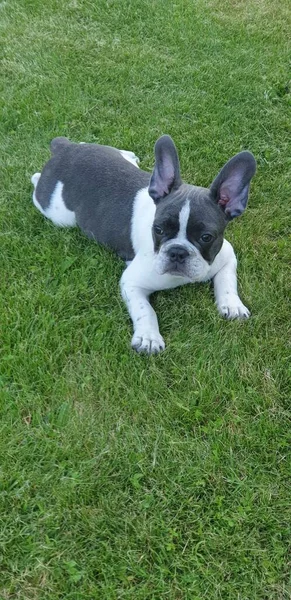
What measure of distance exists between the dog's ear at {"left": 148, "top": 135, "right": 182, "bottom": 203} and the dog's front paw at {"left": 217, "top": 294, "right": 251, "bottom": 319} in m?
0.94

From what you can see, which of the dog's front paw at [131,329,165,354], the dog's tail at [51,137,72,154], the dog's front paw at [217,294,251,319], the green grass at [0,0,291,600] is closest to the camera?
the green grass at [0,0,291,600]

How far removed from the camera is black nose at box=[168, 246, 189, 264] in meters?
4.27

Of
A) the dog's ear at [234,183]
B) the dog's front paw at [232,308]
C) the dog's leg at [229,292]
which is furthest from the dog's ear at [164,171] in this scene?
the dog's front paw at [232,308]

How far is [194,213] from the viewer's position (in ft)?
13.9

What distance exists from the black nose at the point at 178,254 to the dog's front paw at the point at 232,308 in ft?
2.04

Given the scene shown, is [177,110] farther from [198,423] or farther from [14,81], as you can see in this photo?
[198,423]

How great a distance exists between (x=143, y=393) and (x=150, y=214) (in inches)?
59.9

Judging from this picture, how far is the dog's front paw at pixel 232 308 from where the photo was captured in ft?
15.3

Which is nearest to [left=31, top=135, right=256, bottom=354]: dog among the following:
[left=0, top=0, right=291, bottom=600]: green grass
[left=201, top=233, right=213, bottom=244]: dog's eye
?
[left=201, top=233, right=213, bottom=244]: dog's eye

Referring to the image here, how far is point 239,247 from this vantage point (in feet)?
17.5

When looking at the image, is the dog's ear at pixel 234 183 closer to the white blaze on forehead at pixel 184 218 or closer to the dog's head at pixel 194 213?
the dog's head at pixel 194 213

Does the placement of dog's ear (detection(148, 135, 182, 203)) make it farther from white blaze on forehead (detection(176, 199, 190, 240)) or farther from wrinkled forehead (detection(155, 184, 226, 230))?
white blaze on forehead (detection(176, 199, 190, 240))

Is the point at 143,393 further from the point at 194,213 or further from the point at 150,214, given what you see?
the point at 150,214

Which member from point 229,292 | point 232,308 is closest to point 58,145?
point 229,292
